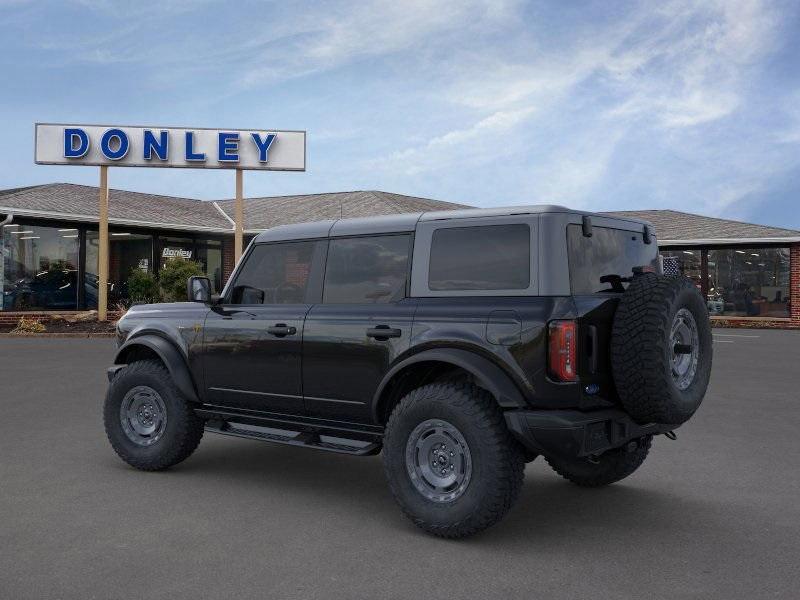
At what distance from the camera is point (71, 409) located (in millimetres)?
9688

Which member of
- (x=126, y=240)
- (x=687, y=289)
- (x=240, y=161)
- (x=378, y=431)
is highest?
(x=240, y=161)

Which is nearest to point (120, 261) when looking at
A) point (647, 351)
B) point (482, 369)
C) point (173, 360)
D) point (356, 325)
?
point (173, 360)

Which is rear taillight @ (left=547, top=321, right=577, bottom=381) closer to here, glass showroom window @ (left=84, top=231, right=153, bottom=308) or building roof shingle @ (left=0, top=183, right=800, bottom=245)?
building roof shingle @ (left=0, top=183, right=800, bottom=245)

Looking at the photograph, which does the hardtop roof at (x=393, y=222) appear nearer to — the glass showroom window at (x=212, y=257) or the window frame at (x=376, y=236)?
the window frame at (x=376, y=236)

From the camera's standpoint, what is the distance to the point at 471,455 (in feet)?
15.5

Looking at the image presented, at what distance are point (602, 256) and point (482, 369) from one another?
1.19 meters

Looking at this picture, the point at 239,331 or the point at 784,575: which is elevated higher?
the point at 239,331

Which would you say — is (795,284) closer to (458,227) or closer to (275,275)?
(275,275)

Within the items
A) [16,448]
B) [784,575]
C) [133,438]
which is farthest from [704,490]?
[16,448]

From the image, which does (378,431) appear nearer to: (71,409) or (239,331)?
(239,331)

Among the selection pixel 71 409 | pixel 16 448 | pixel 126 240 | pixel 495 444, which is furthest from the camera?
pixel 126 240

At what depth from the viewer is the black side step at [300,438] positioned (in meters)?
5.44

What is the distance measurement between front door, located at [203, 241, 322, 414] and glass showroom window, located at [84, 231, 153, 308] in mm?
22984

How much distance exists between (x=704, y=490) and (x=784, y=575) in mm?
1779
